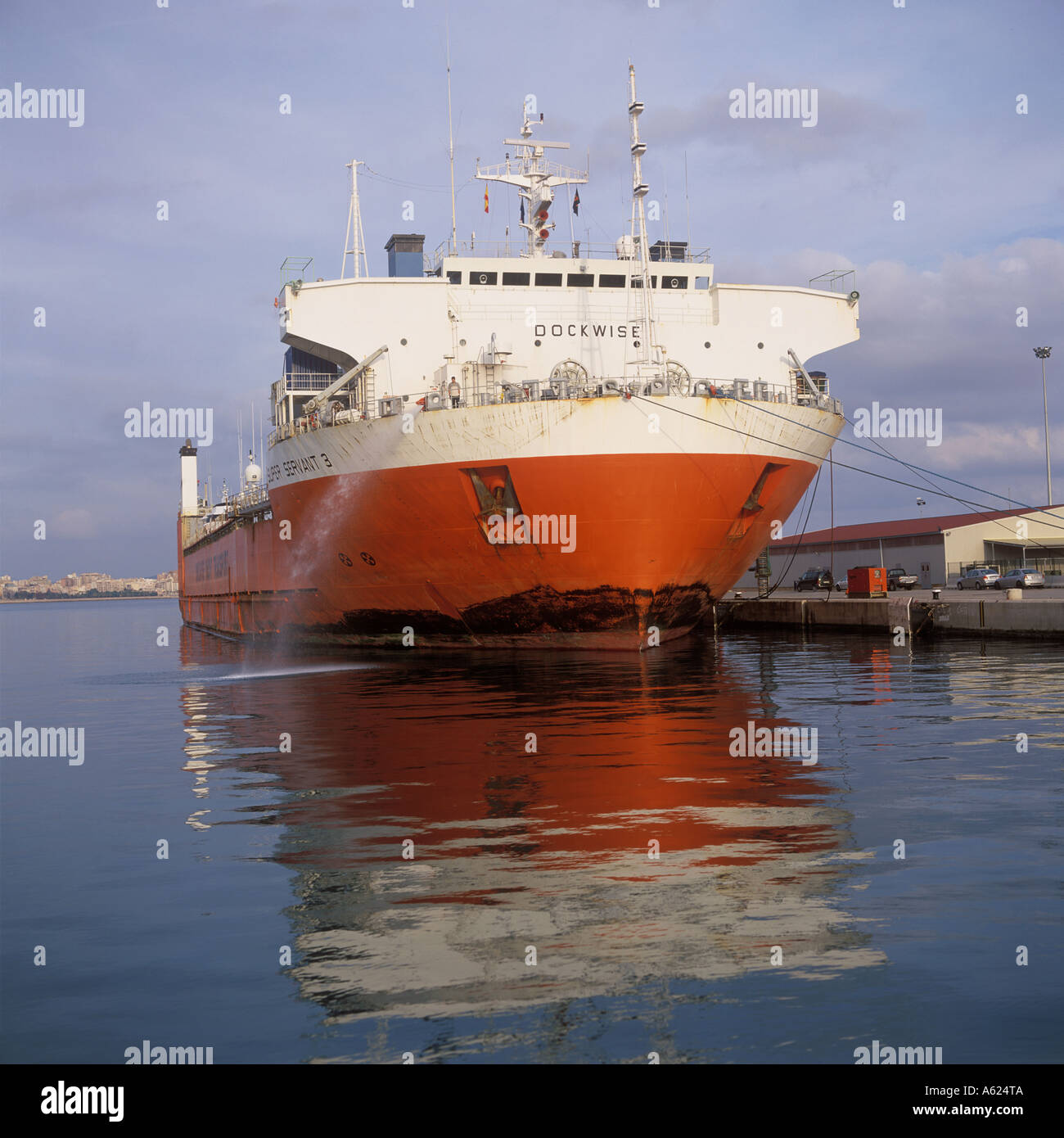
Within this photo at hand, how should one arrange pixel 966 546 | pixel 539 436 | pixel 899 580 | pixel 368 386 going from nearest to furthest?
pixel 539 436 < pixel 368 386 < pixel 899 580 < pixel 966 546

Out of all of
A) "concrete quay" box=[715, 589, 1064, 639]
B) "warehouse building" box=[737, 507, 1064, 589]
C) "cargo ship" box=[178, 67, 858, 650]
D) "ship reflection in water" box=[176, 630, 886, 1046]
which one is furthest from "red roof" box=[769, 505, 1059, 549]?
"ship reflection in water" box=[176, 630, 886, 1046]

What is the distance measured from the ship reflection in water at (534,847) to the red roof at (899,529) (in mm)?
46107

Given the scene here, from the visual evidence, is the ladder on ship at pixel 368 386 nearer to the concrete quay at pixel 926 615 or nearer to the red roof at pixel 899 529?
the concrete quay at pixel 926 615

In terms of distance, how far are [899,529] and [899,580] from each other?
61.0 ft

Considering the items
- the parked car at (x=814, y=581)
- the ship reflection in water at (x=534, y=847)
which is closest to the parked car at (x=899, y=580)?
the parked car at (x=814, y=581)

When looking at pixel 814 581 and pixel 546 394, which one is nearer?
pixel 546 394

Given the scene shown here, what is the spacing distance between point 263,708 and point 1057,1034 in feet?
56.4

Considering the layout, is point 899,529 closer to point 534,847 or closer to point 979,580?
point 979,580

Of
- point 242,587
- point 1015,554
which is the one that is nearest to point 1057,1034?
point 242,587

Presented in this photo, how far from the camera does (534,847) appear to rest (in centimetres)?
902

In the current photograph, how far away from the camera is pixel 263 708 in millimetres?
20562

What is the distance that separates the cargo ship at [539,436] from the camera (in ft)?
83.2

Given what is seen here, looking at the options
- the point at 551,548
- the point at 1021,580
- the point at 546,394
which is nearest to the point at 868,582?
the point at 1021,580
